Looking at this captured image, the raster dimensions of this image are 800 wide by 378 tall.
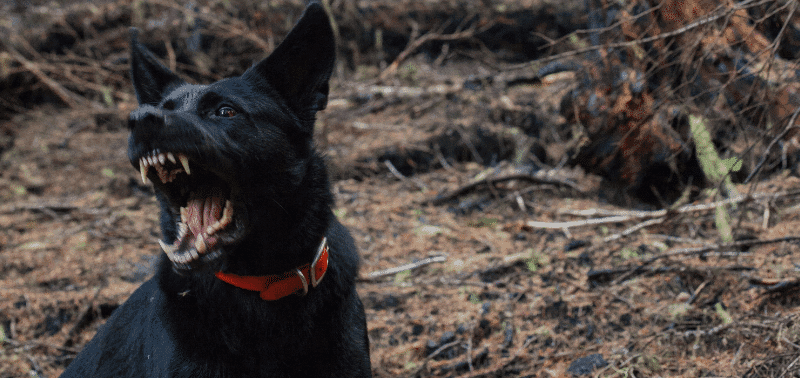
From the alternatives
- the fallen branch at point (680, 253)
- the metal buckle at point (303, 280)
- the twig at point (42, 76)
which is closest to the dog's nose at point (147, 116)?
the metal buckle at point (303, 280)

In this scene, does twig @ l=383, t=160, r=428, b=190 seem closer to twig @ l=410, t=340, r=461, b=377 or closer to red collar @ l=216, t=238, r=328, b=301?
twig @ l=410, t=340, r=461, b=377

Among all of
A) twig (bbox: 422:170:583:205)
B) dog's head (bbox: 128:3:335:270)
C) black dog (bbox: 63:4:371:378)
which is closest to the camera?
dog's head (bbox: 128:3:335:270)

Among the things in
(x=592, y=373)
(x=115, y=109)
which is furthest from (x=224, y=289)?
(x=115, y=109)

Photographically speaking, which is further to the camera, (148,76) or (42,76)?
(42,76)

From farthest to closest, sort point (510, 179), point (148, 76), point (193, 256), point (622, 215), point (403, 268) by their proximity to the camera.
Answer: point (510, 179)
point (622, 215)
point (403, 268)
point (148, 76)
point (193, 256)

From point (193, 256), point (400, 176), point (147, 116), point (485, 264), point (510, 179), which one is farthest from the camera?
point (400, 176)

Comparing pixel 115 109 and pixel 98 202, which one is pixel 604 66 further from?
pixel 115 109

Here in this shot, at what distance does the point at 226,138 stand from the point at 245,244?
19.6 inches

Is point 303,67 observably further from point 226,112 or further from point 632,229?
point 632,229

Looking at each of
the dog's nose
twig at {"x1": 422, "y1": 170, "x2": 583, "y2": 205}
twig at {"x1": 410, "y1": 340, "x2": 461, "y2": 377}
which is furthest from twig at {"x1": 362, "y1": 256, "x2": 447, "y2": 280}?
the dog's nose

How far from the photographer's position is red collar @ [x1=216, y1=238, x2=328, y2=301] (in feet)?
7.30

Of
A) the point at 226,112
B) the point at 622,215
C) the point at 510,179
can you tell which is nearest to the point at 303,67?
the point at 226,112

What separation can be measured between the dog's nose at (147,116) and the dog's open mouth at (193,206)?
13cm

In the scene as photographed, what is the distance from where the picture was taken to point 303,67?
256 centimetres
